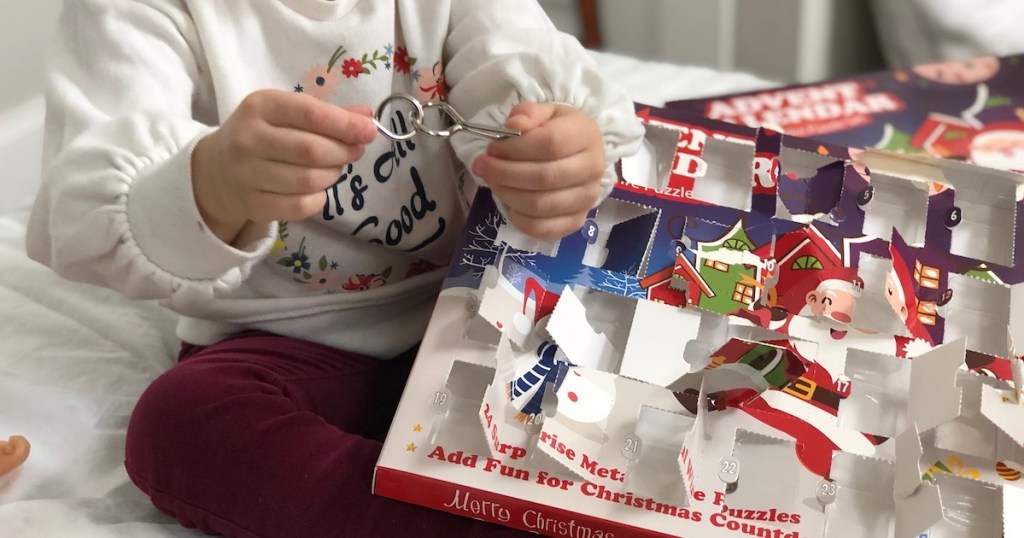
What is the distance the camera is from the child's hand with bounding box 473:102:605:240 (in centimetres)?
51

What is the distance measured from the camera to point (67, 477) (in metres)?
0.60

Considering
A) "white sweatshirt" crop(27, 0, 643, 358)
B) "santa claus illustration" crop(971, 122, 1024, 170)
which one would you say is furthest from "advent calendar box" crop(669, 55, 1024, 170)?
"white sweatshirt" crop(27, 0, 643, 358)

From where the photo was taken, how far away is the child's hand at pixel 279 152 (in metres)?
0.44

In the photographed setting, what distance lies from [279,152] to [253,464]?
18 centimetres

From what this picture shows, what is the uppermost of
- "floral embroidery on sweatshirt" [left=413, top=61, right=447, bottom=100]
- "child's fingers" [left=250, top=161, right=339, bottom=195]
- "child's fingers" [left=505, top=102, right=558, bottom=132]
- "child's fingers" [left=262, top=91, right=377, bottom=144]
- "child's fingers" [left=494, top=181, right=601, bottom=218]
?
"floral embroidery on sweatshirt" [left=413, top=61, right=447, bottom=100]

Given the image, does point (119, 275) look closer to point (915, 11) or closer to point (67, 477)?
point (67, 477)

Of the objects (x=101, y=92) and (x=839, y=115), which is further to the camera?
(x=839, y=115)

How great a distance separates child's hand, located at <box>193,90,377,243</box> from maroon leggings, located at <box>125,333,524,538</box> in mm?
127

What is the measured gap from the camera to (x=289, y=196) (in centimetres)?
46

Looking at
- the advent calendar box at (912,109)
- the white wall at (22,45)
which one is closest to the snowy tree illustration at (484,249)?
the advent calendar box at (912,109)

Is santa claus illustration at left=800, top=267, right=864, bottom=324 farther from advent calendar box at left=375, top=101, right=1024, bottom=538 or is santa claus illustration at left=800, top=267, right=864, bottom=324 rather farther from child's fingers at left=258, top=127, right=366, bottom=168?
child's fingers at left=258, top=127, right=366, bottom=168

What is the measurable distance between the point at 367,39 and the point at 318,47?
3 cm

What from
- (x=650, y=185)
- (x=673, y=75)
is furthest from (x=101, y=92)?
(x=673, y=75)

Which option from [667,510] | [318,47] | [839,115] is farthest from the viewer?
[839,115]
